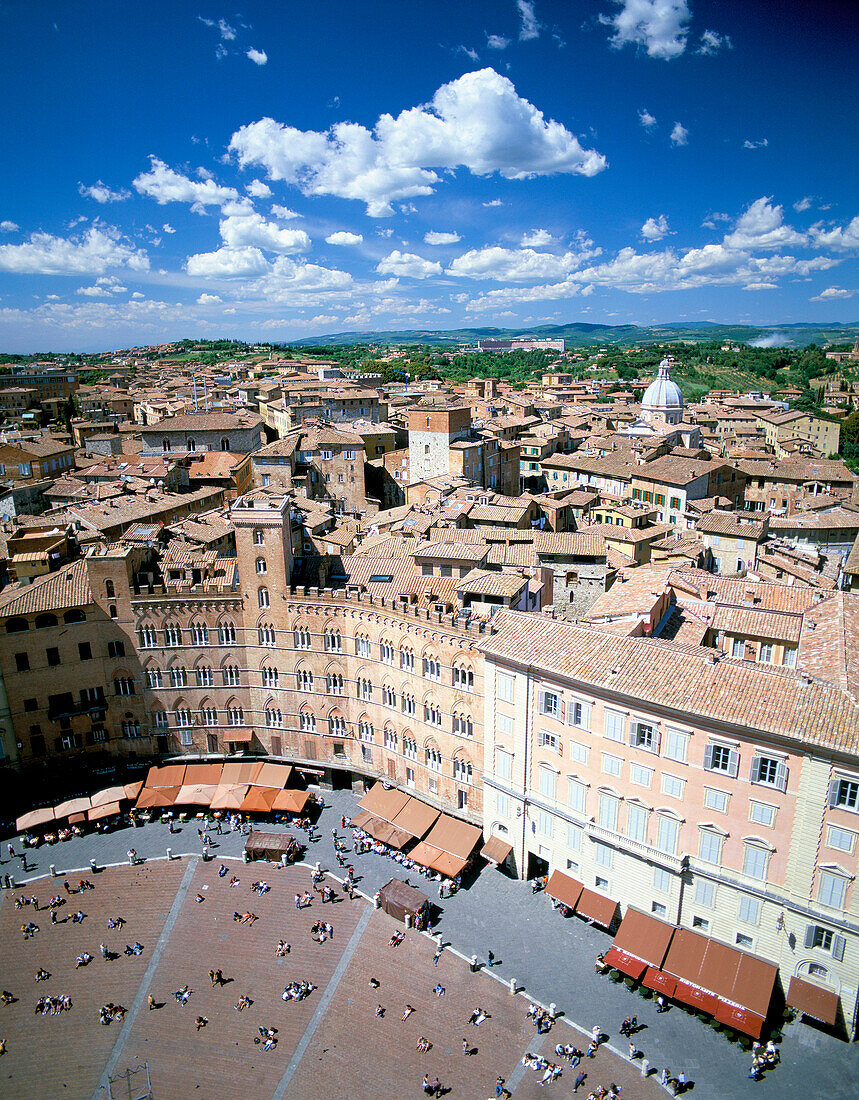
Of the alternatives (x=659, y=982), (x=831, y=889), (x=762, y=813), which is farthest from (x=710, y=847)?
(x=659, y=982)

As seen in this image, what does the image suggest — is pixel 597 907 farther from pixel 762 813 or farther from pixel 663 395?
pixel 663 395

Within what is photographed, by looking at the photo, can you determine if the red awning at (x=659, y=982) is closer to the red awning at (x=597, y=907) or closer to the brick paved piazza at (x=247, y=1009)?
the red awning at (x=597, y=907)

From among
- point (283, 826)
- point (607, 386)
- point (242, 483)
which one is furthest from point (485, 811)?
point (607, 386)

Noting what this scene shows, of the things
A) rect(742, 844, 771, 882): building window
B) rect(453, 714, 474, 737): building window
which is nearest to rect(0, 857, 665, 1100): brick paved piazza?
rect(742, 844, 771, 882): building window

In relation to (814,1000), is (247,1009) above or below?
below

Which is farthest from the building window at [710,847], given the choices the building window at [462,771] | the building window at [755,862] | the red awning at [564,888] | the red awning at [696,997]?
the building window at [462,771]

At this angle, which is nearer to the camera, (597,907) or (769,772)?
(769,772)

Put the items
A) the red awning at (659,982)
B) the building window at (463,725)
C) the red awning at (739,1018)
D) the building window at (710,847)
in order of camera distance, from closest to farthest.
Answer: the red awning at (739,1018) → the building window at (710,847) → the red awning at (659,982) → the building window at (463,725)
